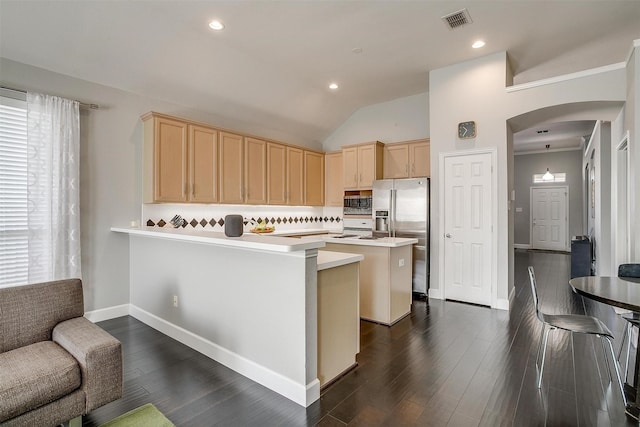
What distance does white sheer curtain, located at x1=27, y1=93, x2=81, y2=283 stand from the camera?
3.22 metres

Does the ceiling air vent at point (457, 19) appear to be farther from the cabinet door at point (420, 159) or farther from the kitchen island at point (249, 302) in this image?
the kitchen island at point (249, 302)

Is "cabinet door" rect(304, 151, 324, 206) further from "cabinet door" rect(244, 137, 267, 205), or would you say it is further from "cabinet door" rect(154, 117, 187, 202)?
"cabinet door" rect(154, 117, 187, 202)

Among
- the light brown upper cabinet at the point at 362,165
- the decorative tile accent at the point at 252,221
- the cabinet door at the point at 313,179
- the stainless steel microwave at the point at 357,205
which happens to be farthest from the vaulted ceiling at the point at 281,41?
the stainless steel microwave at the point at 357,205

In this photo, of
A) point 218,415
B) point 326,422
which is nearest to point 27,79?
point 218,415

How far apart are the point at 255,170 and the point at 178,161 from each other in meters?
1.31

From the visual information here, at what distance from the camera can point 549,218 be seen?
9.73 m

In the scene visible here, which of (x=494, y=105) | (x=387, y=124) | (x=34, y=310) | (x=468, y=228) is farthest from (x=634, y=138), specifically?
(x=34, y=310)

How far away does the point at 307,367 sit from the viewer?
212cm

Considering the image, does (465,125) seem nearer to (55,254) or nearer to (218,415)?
(218,415)

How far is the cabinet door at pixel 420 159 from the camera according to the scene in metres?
5.34

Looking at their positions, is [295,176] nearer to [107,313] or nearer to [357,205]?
[357,205]

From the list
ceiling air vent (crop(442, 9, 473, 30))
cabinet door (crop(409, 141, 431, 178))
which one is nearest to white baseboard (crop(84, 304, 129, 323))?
cabinet door (crop(409, 141, 431, 178))

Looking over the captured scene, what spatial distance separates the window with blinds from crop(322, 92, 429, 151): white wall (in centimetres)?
500

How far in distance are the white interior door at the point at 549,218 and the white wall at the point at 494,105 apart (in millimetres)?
6556
